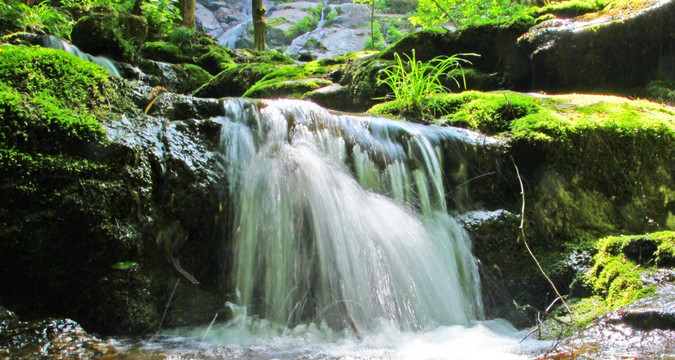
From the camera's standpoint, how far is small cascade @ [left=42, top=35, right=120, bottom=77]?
7.07 meters

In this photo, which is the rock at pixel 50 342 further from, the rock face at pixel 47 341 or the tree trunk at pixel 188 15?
the tree trunk at pixel 188 15

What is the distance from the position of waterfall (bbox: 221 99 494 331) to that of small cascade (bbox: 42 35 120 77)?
4925mm

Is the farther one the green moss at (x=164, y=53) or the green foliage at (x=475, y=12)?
the green moss at (x=164, y=53)

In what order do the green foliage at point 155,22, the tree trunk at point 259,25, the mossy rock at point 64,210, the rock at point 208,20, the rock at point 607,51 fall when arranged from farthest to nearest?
the rock at point 208,20
the tree trunk at point 259,25
the green foliage at point 155,22
the rock at point 607,51
the mossy rock at point 64,210

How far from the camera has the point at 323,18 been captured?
30906 mm

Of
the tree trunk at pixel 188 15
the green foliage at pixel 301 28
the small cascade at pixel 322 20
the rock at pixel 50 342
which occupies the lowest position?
the rock at pixel 50 342

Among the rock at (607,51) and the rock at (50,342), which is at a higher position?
the rock at (607,51)

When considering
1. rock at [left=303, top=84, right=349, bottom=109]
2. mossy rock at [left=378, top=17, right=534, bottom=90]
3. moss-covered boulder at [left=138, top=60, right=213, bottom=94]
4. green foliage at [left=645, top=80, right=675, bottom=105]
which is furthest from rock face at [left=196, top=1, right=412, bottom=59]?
green foliage at [left=645, top=80, right=675, bottom=105]

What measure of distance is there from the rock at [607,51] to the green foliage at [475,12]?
100cm

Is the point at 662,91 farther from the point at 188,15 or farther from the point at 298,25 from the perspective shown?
the point at 298,25

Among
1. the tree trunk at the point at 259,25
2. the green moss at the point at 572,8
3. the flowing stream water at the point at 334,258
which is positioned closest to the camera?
the flowing stream water at the point at 334,258

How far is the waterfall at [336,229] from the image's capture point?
2992 millimetres

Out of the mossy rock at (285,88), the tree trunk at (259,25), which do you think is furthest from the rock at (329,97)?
the tree trunk at (259,25)

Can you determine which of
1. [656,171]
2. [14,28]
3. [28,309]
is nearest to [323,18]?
[14,28]
